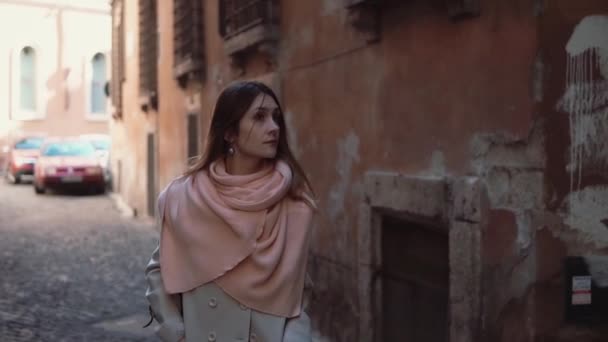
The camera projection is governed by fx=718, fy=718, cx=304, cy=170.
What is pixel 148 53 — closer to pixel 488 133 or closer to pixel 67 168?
pixel 67 168

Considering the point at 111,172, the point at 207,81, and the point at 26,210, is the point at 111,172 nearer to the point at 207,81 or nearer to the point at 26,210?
the point at 26,210

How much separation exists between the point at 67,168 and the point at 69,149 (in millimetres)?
1328

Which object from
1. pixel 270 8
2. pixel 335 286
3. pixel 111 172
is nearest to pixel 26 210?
pixel 111 172

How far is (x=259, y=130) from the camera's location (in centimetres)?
228

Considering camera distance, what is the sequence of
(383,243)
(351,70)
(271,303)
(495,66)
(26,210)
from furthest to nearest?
(26,210) → (351,70) → (383,243) → (495,66) → (271,303)

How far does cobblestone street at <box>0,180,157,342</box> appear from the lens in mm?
6195

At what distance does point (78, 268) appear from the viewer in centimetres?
908

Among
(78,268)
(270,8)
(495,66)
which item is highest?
(270,8)

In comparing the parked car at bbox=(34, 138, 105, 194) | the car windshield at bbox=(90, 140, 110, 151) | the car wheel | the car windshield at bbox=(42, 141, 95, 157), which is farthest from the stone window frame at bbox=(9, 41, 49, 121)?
the car wheel

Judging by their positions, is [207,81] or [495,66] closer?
[495,66]

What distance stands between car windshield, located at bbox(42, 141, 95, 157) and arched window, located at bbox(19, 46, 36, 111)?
10.6 m

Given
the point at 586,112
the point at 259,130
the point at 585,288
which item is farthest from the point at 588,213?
the point at 259,130

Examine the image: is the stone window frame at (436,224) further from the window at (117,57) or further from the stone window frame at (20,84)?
the stone window frame at (20,84)

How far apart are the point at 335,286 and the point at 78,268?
4.74m
